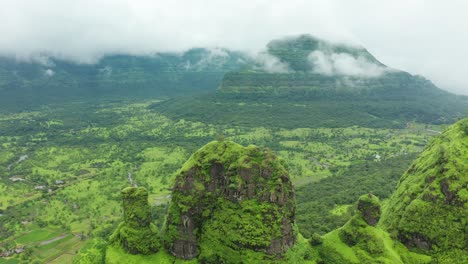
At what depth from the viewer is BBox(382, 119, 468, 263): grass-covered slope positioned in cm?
4359

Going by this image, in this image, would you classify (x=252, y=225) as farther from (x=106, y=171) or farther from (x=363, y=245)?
(x=106, y=171)

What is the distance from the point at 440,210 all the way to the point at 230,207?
29.6 metres

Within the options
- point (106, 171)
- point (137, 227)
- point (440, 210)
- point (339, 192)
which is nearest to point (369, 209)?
point (440, 210)

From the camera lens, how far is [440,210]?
45.2 meters

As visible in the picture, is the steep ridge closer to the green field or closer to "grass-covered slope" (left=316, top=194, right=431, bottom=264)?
Answer: "grass-covered slope" (left=316, top=194, right=431, bottom=264)

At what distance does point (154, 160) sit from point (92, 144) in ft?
173

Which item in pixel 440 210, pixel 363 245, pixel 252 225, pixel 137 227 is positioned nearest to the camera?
pixel 252 225

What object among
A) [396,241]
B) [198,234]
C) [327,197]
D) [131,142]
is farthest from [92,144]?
→ [396,241]

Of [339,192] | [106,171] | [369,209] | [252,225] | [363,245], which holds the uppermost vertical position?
[369,209]

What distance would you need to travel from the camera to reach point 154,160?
504 ft

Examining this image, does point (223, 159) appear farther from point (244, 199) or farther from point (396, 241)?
point (396, 241)

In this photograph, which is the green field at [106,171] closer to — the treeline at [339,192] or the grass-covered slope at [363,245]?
the treeline at [339,192]

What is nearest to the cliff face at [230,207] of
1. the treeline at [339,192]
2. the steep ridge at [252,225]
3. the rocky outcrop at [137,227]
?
the steep ridge at [252,225]

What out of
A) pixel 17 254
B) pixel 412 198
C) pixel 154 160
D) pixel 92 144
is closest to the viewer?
pixel 412 198
